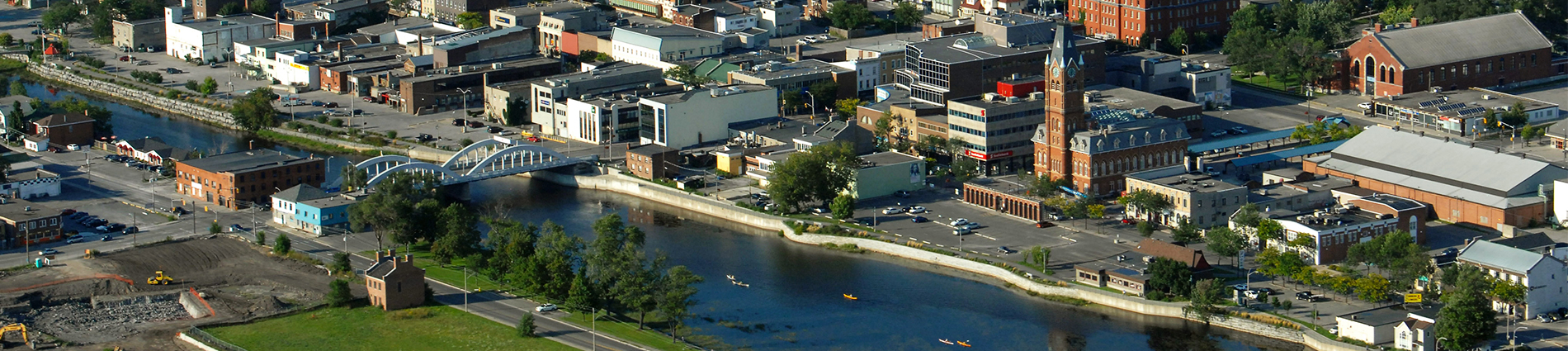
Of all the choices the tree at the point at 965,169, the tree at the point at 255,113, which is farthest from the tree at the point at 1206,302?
the tree at the point at 255,113

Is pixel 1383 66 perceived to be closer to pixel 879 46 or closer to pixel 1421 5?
pixel 1421 5

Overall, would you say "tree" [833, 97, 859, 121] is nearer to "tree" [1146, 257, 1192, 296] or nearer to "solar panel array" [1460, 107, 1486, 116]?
"solar panel array" [1460, 107, 1486, 116]

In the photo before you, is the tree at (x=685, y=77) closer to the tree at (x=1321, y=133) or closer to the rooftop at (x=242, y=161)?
the rooftop at (x=242, y=161)

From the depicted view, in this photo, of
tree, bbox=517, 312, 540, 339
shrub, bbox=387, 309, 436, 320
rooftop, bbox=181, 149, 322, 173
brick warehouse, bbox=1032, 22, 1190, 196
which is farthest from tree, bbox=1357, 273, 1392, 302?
rooftop, bbox=181, 149, 322, 173

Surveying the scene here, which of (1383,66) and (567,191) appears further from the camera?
(1383,66)

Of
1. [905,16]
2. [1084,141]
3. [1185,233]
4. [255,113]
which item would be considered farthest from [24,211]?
[905,16]

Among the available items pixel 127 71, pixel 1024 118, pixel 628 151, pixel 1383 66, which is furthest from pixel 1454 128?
pixel 127 71
